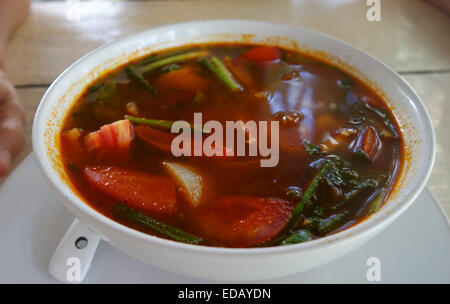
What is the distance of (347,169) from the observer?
1209mm

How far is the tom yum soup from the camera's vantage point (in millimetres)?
1089

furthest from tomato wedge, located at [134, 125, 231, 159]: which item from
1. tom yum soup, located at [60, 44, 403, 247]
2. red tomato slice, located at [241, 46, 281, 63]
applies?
red tomato slice, located at [241, 46, 281, 63]

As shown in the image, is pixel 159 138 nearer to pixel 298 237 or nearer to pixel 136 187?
pixel 136 187

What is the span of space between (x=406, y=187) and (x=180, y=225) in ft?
1.79

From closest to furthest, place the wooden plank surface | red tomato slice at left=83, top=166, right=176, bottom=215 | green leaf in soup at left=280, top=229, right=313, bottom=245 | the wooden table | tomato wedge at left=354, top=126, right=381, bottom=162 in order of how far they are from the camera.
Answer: green leaf in soup at left=280, top=229, right=313, bottom=245
red tomato slice at left=83, top=166, right=176, bottom=215
tomato wedge at left=354, top=126, right=381, bottom=162
the wooden table
the wooden plank surface

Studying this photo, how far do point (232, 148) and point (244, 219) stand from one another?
0.27 m

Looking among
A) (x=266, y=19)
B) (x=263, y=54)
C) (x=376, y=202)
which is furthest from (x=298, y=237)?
(x=266, y=19)

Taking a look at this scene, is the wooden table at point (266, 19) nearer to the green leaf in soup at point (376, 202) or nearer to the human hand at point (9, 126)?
the human hand at point (9, 126)

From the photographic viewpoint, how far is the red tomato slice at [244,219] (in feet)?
3.42

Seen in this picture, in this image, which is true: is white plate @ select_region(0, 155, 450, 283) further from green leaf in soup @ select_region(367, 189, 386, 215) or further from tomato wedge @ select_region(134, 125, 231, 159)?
tomato wedge @ select_region(134, 125, 231, 159)

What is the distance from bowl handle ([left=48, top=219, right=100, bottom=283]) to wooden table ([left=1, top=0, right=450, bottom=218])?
73 cm

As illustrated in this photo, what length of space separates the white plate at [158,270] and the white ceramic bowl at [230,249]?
0.37 feet

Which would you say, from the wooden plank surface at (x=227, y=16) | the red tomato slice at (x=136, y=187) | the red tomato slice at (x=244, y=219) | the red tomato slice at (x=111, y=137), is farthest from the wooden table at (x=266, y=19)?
the red tomato slice at (x=244, y=219)

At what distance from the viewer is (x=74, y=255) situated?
1.08 meters
